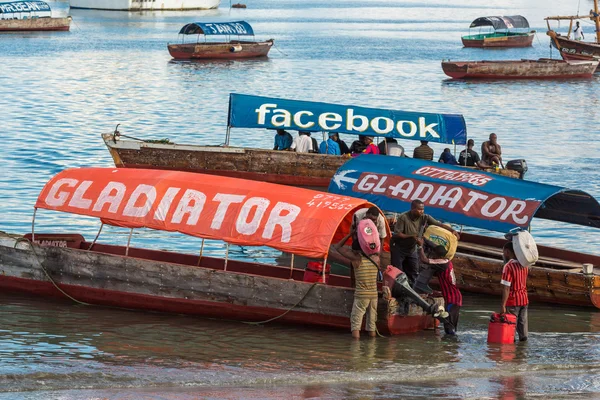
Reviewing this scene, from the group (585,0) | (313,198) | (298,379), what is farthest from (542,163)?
(585,0)

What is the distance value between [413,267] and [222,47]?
196 feet

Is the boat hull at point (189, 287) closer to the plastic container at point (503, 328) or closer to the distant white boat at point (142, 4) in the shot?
the plastic container at point (503, 328)

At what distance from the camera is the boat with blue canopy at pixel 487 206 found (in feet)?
58.9

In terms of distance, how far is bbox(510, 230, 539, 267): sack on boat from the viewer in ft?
47.6

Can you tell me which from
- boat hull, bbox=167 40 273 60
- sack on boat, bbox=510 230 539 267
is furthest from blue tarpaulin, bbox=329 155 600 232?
boat hull, bbox=167 40 273 60

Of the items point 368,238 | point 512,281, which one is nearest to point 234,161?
point 368,238

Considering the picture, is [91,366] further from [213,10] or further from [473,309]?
[213,10]

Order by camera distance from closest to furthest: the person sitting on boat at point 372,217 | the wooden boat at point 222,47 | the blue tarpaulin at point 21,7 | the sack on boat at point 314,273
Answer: the person sitting on boat at point 372,217 < the sack on boat at point 314,273 < the wooden boat at point 222,47 < the blue tarpaulin at point 21,7

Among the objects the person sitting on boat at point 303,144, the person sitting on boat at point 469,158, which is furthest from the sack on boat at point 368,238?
the person sitting on boat at point 303,144

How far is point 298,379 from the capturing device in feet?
43.9

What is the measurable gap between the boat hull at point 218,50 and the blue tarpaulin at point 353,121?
152 feet

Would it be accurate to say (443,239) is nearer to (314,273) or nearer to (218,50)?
(314,273)

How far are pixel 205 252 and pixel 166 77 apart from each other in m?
49.4

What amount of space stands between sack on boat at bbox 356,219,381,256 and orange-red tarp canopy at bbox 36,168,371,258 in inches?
27.1
